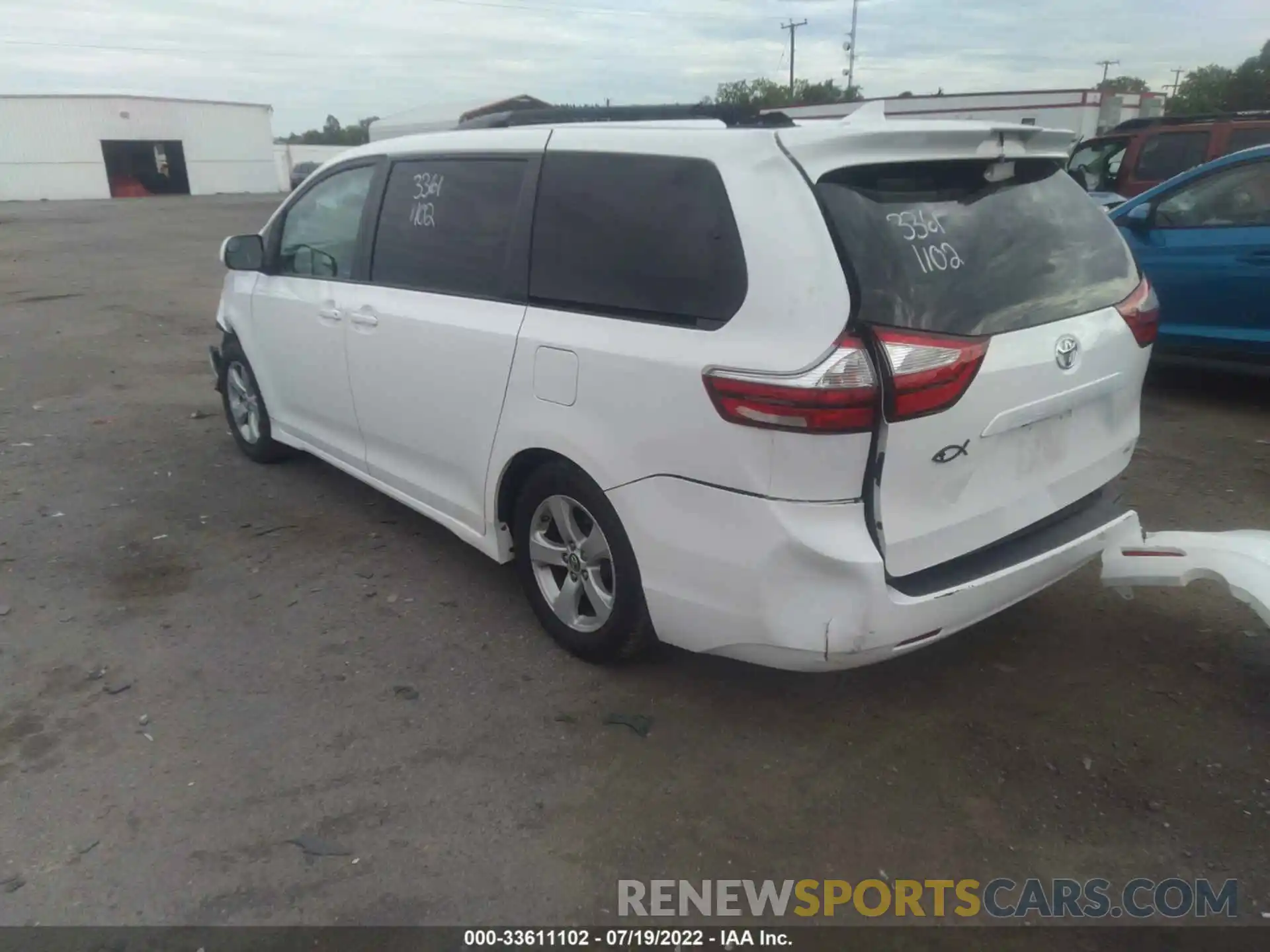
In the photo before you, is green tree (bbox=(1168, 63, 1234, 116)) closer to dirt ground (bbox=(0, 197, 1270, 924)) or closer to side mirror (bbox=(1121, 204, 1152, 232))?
side mirror (bbox=(1121, 204, 1152, 232))

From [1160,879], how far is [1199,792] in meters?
0.42

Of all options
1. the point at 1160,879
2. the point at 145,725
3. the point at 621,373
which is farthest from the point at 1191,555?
the point at 145,725

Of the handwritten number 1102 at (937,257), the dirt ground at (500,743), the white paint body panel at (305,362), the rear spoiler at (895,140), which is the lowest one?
the dirt ground at (500,743)

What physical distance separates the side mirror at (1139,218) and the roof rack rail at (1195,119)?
5412 millimetres

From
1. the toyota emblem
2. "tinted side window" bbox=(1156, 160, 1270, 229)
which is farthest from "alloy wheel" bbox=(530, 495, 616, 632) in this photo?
"tinted side window" bbox=(1156, 160, 1270, 229)

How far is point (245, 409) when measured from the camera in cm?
569

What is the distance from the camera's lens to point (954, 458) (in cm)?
262

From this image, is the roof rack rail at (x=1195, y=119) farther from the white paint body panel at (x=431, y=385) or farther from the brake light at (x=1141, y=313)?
the white paint body panel at (x=431, y=385)

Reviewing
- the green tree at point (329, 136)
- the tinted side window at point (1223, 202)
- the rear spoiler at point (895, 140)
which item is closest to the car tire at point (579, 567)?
the rear spoiler at point (895, 140)

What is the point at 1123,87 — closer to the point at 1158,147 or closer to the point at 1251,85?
the point at 1251,85

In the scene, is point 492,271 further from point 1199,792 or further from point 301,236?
point 1199,792

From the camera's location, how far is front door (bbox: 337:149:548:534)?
3.42 metres

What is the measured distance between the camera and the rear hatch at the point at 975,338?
2525 mm

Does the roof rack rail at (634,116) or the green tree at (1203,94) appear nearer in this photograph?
the roof rack rail at (634,116)
